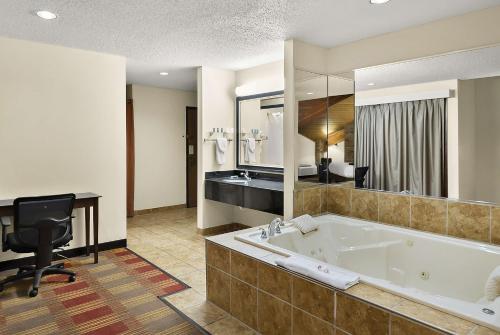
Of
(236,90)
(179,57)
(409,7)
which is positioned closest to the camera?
(409,7)

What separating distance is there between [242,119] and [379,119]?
1969mm

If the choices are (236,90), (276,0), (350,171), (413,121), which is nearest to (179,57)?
(236,90)

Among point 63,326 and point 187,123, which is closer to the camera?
point 63,326

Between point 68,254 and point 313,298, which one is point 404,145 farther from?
point 68,254

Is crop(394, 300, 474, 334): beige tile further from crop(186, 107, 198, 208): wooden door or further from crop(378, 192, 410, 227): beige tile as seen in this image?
crop(186, 107, 198, 208): wooden door

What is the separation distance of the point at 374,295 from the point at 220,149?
10.3ft

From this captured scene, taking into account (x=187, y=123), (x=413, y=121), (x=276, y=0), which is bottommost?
(x=413, y=121)

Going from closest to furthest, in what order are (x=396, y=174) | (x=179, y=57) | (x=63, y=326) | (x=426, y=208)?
(x=63, y=326)
(x=426, y=208)
(x=396, y=174)
(x=179, y=57)

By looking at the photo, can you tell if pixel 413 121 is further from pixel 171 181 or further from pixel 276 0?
pixel 171 181

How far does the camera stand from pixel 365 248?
2.88 meters

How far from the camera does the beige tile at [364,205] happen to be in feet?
10.5

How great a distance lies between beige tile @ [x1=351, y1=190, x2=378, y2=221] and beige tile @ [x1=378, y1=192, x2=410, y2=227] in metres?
0.05

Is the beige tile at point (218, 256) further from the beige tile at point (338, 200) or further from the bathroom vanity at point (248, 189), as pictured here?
the beige tile at point (338, 200)

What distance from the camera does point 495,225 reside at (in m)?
2.47
